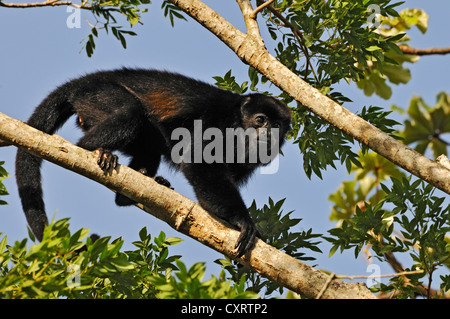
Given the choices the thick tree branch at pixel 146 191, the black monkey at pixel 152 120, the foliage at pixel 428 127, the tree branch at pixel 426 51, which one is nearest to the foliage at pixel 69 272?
the thick tree branch at pixel 146 191

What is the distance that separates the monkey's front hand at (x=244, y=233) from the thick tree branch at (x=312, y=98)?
98cm

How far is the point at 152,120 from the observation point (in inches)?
189

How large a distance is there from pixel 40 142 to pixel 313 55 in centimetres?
247

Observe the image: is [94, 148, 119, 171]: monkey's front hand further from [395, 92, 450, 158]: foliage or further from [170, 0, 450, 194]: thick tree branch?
[395, 92, 450, 158]: foliage

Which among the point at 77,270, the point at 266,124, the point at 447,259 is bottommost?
the point at 77,270

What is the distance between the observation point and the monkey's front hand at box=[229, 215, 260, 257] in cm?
341

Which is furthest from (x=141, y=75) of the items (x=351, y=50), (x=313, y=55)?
(x=351, y=50)

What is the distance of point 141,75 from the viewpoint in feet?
16.2

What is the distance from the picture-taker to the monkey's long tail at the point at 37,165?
167 inches

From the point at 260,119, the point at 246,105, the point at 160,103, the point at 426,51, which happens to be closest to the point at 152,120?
the point at 160,103

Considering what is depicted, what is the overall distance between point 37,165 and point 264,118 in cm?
218

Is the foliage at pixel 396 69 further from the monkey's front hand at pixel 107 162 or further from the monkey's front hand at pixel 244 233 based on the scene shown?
the monkey's front hand at pixel 107 162
